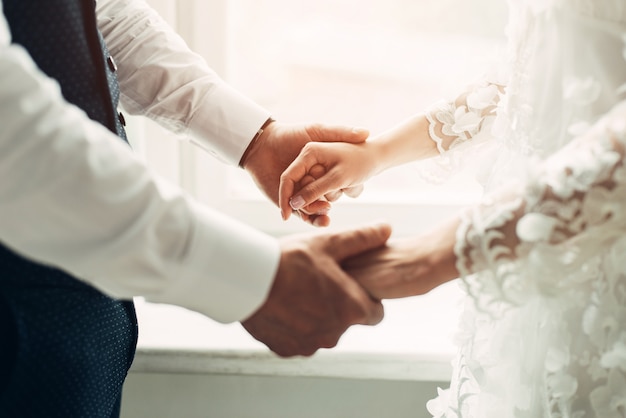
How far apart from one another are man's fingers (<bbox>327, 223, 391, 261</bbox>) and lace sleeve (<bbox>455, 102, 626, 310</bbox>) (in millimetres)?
139

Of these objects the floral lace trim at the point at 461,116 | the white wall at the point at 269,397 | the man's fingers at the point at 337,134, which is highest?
the floral lace trim at the point at 461,116

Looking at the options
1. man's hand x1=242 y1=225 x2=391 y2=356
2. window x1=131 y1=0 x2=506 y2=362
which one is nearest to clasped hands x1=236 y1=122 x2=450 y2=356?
man's hand x1=242 y1=225 x2=391 y2=356

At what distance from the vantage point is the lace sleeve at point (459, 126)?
880 millimetres

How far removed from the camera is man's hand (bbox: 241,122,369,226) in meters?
0.98

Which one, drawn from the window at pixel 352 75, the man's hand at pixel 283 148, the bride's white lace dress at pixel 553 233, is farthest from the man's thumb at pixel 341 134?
the window at pixel 352 75

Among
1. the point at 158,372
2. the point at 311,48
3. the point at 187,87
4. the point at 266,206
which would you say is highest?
the point at 187,87

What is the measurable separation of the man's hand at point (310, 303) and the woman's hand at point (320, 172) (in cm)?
22

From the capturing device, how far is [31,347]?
638 mm

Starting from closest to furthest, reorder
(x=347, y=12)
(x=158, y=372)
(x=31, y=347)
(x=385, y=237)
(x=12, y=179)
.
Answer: (x=12, y=179) → (x=31, y=347) → (x=385, y=237) → (x=158, y=372) → (x=347, y=12)

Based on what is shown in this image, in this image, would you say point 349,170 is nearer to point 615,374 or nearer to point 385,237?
point 385,237

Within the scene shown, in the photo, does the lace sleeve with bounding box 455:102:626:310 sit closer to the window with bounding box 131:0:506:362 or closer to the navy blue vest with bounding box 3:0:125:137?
the navy blue vest with bounding box 3:0:125:137

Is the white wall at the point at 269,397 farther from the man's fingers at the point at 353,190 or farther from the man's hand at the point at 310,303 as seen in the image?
the man's hand at the point at 310,303

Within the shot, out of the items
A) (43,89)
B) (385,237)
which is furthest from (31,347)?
(385,237)

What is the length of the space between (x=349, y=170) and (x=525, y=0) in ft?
1.17
